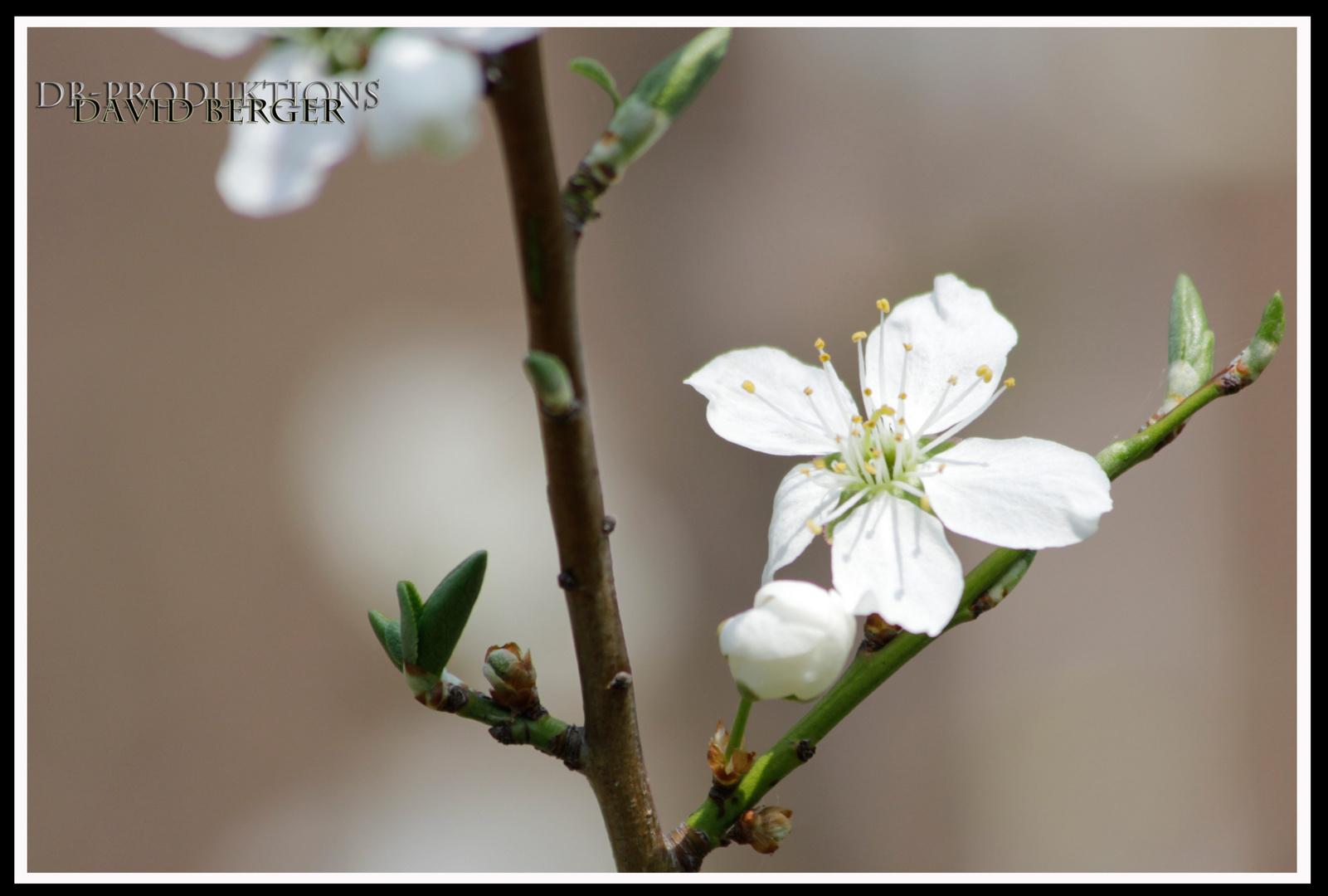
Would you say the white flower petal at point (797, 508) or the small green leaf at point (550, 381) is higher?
the small green leaf at point (550, 381)

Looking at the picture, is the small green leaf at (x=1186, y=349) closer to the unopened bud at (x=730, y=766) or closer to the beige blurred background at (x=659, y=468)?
the unopened bud at (x=730, y=766)

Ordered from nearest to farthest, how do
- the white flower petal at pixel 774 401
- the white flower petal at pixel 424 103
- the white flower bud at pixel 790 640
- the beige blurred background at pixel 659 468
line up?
1. the white flower petal at pixel 424 103
2. the white flower bud at pixel 790 640
3. the white flower petal at pixel 774 401
4. the beige blurred background at pixel 659 468

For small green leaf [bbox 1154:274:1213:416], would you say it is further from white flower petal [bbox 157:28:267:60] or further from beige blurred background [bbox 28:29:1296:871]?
beige blurred background [bbox 28:29:1296:871]

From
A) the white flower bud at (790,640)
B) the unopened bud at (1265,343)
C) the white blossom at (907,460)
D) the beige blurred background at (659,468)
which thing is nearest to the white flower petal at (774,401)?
the white blossom at (907,460)

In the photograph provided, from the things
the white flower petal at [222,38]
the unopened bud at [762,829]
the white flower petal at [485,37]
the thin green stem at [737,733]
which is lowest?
the unopened bud at [762,829]

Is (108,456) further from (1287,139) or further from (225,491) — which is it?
(1287,139)

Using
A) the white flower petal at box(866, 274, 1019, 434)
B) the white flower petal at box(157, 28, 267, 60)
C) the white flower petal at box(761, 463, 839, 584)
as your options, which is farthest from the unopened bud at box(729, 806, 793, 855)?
the white flower petal at box(157, 28, 267, 60)

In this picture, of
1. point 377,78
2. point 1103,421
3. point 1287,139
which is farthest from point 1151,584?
point 377,78
